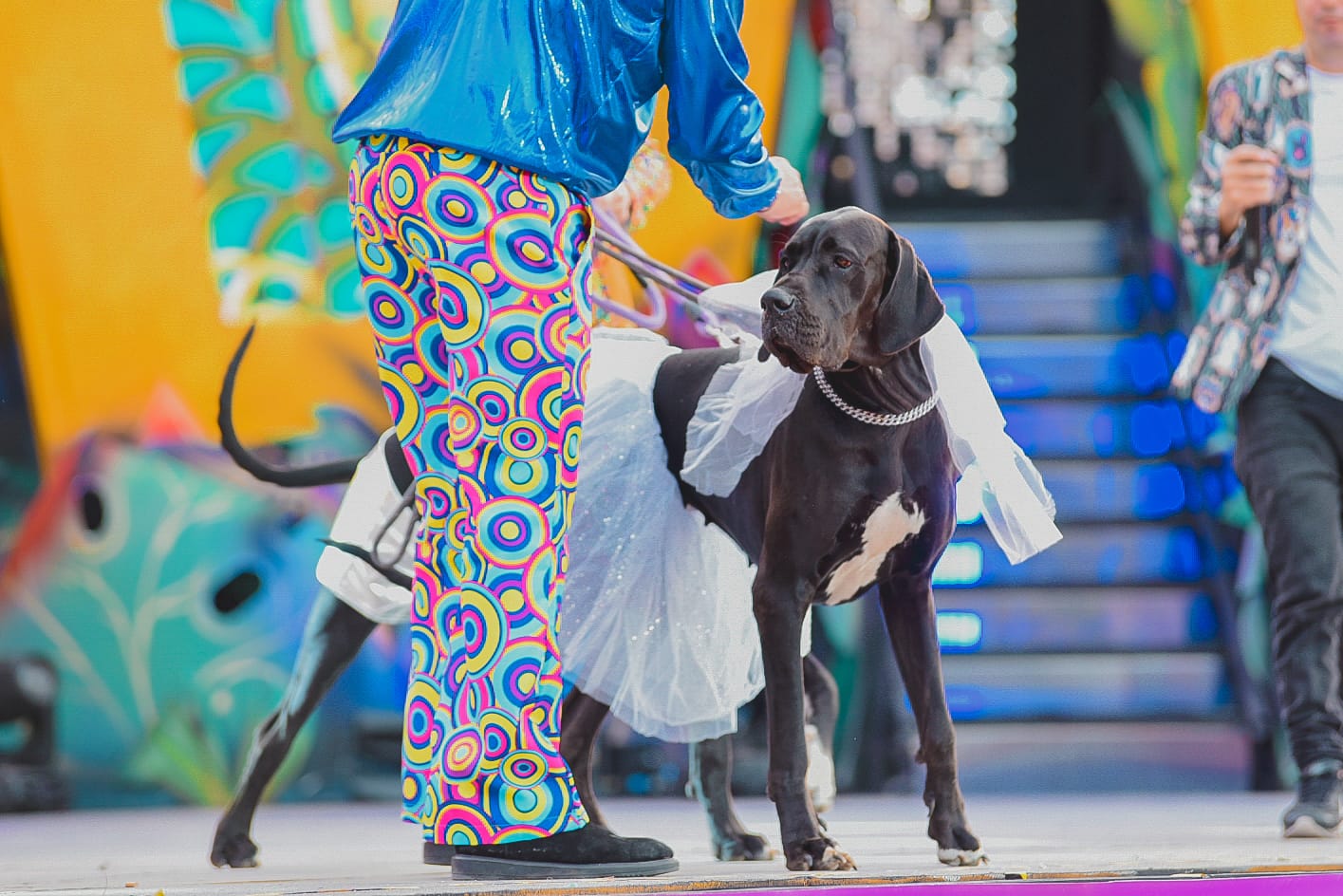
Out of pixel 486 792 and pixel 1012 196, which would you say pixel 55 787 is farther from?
pixel 1012 196

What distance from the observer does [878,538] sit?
2.88 meters

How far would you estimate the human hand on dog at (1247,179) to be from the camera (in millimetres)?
3906

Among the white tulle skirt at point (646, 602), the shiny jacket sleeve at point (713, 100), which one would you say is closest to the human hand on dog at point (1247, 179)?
the white tulle skirt at point (646, 602)

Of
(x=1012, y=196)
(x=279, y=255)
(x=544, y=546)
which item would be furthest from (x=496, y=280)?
(x=1012, y=196)

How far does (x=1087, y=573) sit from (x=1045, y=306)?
142 cm

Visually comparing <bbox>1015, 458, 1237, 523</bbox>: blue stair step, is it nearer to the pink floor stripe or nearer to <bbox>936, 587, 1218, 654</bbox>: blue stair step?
<bbox>936, 587, 1218, 654</bbox>: blue stair step

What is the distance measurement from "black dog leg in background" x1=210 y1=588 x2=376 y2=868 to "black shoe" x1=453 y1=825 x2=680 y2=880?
117 centimetres

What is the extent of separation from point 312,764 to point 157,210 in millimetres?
1933

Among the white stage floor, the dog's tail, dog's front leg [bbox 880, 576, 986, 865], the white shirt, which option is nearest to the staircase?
the white stage floor

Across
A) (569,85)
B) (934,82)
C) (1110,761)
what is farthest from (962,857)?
(934,82)

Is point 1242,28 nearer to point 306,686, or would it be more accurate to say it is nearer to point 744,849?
point 744,849

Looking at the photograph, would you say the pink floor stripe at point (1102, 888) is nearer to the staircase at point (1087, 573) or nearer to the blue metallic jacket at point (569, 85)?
the blue metallic jacket at point (569, 85)

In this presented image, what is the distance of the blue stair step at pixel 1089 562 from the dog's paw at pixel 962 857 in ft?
10.9

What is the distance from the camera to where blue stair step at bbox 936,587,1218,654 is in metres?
5.93
